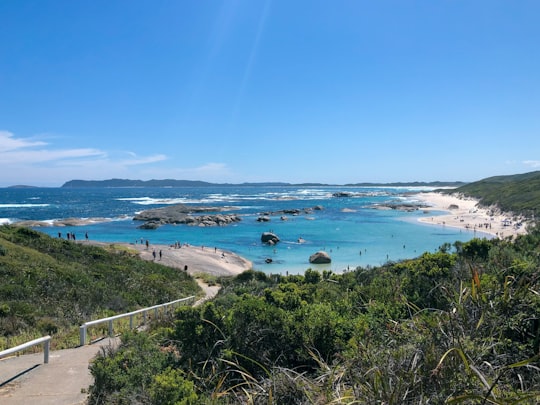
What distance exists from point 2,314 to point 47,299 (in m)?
2.59

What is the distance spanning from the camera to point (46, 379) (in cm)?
646

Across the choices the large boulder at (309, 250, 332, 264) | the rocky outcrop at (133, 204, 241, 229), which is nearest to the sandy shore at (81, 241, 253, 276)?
the large boulder at (309, 250, 332, 264)

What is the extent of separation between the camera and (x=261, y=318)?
18.1ft

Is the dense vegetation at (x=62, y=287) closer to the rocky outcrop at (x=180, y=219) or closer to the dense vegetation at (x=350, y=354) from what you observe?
the dense vegetation at (x=350, y=354)

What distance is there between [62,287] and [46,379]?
1010cm

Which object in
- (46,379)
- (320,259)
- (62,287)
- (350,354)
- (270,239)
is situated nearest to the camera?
(350,354)

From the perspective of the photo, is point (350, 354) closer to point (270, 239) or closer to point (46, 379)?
point (46, 379)

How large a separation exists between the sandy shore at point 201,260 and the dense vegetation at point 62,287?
1034 centimetres

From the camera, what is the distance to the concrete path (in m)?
5.69

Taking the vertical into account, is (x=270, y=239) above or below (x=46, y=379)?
below

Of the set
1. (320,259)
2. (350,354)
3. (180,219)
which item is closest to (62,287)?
(350,354)

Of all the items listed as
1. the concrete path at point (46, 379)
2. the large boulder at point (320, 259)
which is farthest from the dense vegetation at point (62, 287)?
the large boulder at point (320, 259)

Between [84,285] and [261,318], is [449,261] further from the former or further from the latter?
[84,285]

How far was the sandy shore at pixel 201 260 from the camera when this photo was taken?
37.2 meters
